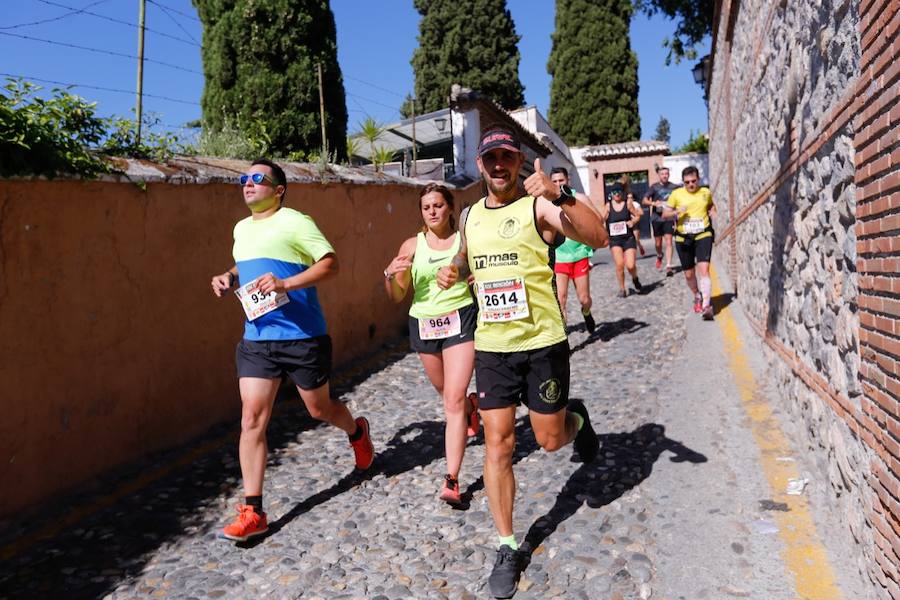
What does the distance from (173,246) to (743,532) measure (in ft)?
14.2

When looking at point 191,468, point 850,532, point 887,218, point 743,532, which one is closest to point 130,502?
point 191,468

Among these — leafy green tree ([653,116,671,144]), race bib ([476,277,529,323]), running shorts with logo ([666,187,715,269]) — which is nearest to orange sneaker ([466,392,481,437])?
race bib ([476,277,529,323])

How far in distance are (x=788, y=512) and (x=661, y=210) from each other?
792 centimetres

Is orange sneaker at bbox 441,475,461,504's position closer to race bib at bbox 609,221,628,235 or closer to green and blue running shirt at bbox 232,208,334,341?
green and blue running shirt at bbox 232,208,334,341

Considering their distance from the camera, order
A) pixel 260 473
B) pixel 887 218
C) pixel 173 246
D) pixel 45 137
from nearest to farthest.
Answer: pixel 887 218
pixel 260 473
pixel 45 137
pixel 173 246

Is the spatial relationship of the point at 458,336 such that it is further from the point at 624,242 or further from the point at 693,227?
the point at 624,242

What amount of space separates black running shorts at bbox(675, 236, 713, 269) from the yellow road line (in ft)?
9.55

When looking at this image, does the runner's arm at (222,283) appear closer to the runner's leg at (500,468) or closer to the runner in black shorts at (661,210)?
the runner's leg at (500,468)

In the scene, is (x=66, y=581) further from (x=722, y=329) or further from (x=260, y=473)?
(x=722, y=329)

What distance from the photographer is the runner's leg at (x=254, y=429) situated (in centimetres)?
391

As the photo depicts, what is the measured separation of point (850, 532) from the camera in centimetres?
304

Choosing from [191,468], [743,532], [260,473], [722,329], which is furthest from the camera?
[722,329]

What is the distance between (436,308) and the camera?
4.41m

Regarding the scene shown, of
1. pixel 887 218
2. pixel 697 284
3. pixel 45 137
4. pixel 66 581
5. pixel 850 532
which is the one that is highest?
pixel 45 137
